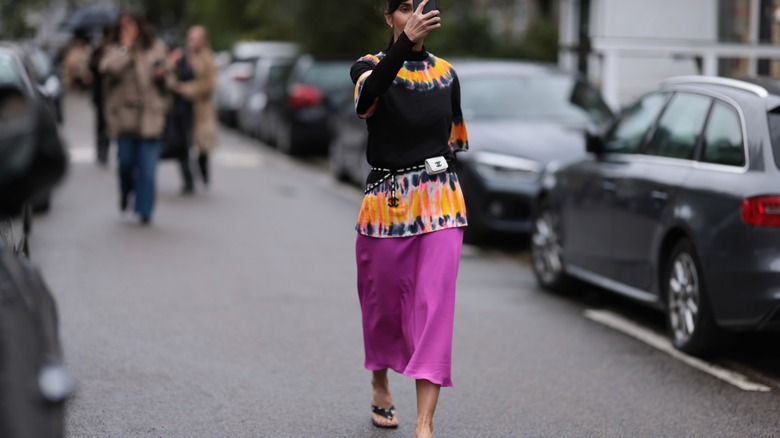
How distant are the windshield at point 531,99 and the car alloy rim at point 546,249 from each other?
299 centimetres

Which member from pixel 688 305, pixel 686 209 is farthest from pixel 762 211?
pixel 688 305

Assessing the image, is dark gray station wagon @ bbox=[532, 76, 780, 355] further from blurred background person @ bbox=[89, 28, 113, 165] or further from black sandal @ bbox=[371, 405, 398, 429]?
blurred background person @ bbox=[89, 28, 113, 165]

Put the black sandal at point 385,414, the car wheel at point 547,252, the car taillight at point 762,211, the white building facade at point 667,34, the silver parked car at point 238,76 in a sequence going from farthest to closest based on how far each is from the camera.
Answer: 1. the silver parked car at point 238,76
2. the white building facade at point 667,34
3. the car wheel at point 547,252
4. the car taillight at point 762,211
5. the black sandal at point 385,414

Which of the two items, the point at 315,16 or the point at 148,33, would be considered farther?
the point at 315,16

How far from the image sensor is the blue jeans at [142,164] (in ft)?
44.2

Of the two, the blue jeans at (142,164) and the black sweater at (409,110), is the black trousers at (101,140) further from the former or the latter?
the black sweater at (409,110)

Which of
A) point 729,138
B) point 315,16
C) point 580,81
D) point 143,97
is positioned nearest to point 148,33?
point 143,97

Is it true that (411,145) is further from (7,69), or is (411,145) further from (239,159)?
(239,159)

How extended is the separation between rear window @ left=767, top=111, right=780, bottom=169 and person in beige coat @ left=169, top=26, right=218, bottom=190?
9671 mm

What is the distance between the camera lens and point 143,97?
13.4 metres

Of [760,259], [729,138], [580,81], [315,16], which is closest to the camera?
[760,259]

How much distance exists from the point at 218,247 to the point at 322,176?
7877 millimetres

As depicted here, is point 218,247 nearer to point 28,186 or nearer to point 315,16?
point 28,186

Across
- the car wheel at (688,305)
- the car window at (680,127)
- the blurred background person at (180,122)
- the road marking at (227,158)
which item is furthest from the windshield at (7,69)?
the road marking at (227,158)
